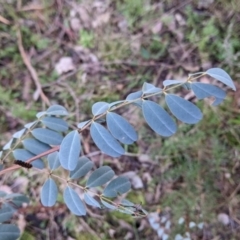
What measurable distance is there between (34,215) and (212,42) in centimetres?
124

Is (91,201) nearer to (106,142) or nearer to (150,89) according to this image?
(106,142)

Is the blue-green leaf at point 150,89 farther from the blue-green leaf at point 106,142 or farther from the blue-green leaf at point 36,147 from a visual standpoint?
the blue-green leaf at point 36,147

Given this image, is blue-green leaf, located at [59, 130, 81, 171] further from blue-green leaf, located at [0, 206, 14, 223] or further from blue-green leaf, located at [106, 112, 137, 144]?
blue-green leaf, located at [0, 206, 14, 223]

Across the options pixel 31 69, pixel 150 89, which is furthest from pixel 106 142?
pixel 31 69

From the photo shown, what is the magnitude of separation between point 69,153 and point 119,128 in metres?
0.14

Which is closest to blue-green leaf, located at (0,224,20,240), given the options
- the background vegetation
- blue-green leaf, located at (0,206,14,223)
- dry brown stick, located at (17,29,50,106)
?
blue-green leaf, located at (0,206,14,223)

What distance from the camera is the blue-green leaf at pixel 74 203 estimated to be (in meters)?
1.10

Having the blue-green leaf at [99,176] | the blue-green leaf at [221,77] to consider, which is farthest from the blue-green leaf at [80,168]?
the blue-green leaf at [221,77]

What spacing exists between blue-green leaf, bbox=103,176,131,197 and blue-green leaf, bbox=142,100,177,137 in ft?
0.84

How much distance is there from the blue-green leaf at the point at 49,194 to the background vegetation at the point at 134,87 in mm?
793

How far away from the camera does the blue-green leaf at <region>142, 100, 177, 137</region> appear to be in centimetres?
100

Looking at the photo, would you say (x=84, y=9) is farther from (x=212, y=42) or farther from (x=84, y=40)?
(x=212, y=42)

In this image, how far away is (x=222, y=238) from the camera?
189 centimetres

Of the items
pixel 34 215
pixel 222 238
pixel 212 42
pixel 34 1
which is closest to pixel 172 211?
pixel 222 238
